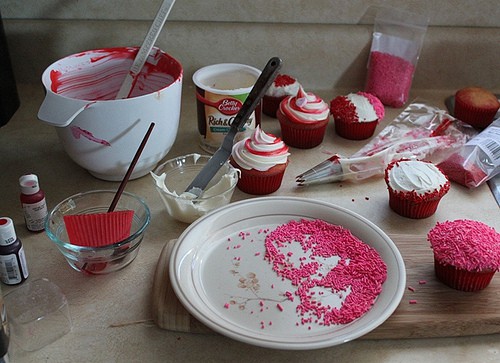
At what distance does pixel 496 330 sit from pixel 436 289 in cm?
9

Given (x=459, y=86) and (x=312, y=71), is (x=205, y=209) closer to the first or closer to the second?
(x=312, y=71)

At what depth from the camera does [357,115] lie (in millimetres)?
1159

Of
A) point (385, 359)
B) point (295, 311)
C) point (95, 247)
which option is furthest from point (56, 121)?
point (385, 359)

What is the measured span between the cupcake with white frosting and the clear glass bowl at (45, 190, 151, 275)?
0.39 m

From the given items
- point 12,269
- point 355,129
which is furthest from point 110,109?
point 355,129

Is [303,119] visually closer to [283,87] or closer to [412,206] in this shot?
[283,87]

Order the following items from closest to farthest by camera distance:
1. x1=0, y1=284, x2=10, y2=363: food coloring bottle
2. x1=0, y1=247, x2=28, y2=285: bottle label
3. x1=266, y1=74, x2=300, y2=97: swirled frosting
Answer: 1. x1=0, y1=284, x2=10, y2=363: food coloring bottle
2. x1=0, y1=247, x2=28, y2=285: bottle label
3. x1=266, y1=74, x2=300, y2=97: swirled frosting

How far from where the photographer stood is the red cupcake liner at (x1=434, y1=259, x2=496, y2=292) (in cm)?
79

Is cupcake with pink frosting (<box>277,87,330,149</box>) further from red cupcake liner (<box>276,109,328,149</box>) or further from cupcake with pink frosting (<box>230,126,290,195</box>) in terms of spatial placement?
cupcake with pink frosting (<box>230,126,290,195</box>)

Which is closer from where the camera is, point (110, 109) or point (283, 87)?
point (110, 109)

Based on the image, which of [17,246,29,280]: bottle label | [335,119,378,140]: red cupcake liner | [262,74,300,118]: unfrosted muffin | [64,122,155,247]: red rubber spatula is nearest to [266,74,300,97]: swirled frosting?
[262,74,300,118]: unfrosted muffin

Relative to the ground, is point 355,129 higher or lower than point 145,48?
lower

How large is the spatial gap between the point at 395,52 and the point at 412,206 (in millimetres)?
443

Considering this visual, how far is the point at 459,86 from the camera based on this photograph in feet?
4.47
